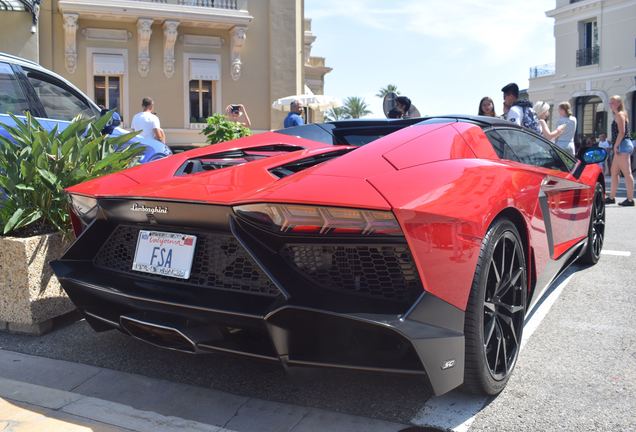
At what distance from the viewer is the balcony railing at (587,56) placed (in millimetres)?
32594

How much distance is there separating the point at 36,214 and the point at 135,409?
1393mm

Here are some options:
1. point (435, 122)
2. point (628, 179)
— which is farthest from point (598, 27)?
point (435, 122)

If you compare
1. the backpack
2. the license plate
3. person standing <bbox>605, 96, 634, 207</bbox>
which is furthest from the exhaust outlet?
person standing <bbox>605, 96, 634, 207</bbox>

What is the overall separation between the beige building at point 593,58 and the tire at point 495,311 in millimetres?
31424

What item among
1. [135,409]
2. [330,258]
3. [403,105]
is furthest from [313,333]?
[403,105]

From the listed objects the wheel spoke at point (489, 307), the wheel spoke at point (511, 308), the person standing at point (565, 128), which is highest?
the person standing at point (565, 128)

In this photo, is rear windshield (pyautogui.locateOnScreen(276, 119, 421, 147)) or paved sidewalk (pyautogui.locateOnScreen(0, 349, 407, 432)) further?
rear windshield (pyautogui.locateOnScreen(276, 119, 421, 147))

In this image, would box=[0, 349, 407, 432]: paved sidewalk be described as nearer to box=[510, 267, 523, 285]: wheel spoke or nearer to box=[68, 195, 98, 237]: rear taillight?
box=[68, 195, 98, 237]: rear taillight

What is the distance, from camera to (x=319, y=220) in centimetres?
216

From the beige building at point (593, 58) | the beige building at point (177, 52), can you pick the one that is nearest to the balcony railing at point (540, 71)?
the beige building at point (593, 58)

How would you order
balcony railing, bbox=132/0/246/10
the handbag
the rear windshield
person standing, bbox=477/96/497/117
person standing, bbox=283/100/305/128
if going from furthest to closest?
balcony railing, bbox=132/0/246/10
the handbag
person standing, bbox=283/100/305/128
person standing, bbox=477/96/497/117
the rear windshield

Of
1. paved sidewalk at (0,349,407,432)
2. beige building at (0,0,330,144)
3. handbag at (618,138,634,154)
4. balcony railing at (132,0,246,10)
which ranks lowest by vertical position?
paved sidewalk at (0,349,407,432)

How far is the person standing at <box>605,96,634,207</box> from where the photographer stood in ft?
31.6

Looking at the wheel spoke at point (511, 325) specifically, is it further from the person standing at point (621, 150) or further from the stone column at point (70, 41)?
the stone column at point (70, 41)
